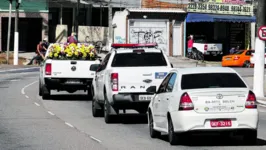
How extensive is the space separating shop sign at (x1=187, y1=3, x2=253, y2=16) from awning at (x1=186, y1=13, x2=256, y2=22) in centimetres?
43

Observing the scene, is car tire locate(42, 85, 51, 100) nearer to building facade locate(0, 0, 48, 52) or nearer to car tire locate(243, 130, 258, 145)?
car tire locate(243, 130, 258, 145)

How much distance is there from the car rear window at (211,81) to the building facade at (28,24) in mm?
53716

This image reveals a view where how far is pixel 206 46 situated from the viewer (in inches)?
2603

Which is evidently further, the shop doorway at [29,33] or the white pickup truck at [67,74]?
the shop doorway at [29,33]

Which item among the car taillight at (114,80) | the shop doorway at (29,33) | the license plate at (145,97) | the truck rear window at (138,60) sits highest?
the shop doorway at (29,33)

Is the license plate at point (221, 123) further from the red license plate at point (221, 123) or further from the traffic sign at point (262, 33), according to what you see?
the traffic sign at point (262, 33)

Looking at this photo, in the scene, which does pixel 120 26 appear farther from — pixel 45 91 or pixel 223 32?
pixel 45 91

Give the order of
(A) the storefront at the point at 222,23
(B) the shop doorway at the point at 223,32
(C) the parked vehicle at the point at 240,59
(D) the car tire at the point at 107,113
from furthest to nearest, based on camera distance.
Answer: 1. (B) the shop doorway at the point at 223,32
2. (A) the storefront at the point at 222,23
3. (C) the parked vehicle at the point at 240,59
4. (D) the car tire at the point at 107,113

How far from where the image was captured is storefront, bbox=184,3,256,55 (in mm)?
69875

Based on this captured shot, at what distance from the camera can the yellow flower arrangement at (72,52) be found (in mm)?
30391

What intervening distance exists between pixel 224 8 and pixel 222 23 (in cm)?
523

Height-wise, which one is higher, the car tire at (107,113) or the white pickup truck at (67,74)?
the white pickup truck at (67,74)

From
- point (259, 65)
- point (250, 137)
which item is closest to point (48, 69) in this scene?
point (259, 65)

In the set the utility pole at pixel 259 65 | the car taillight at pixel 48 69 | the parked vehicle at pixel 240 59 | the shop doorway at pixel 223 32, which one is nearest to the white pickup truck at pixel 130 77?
the car taillight at pixel 48 69
